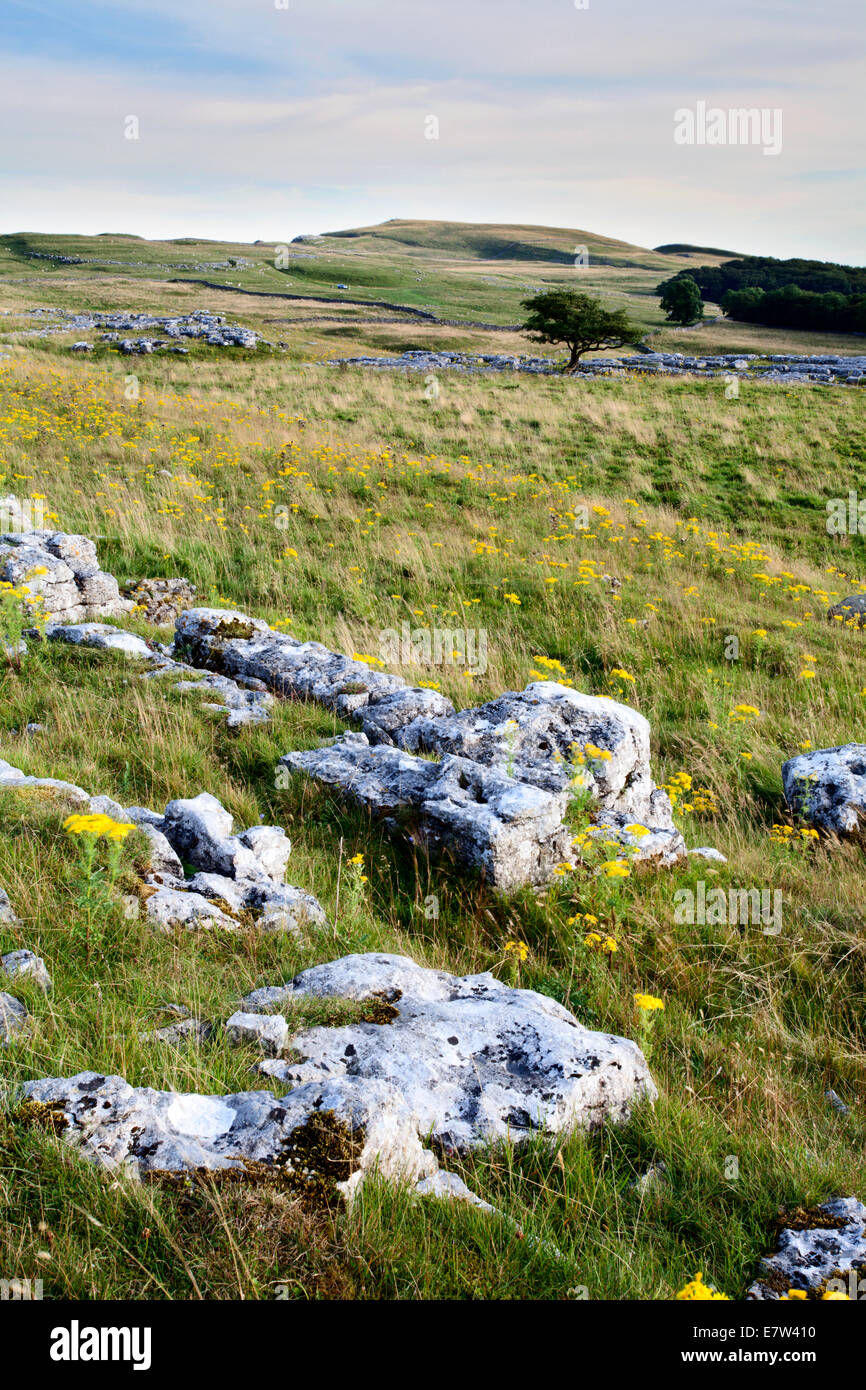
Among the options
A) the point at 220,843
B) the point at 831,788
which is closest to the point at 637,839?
the point at 831,788

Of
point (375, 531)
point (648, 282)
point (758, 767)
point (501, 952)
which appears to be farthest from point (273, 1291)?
point (648, 282)

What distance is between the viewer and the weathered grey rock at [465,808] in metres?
4.20

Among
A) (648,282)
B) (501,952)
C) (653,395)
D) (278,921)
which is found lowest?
(501,952)

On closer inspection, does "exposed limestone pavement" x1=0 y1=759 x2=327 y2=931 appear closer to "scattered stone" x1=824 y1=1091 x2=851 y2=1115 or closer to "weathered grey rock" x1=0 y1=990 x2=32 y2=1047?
"weathered grey rock" x1=0 y1=990 x2=32 y2=1047

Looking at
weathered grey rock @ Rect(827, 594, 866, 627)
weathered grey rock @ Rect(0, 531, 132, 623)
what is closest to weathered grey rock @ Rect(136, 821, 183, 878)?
weathered grey rock @ Rect(0, 531, 132, 623)

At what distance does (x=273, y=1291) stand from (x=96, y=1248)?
44 cm

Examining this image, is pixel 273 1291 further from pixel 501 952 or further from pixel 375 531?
pixel 375 531

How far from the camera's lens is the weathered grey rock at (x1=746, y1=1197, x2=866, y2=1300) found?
214 centimetres

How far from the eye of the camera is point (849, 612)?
10219 mm

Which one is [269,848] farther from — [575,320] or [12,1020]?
[575,320]

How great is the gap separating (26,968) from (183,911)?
0.71 m

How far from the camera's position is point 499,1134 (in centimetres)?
253

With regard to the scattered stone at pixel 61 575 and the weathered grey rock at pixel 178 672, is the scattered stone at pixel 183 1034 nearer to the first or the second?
the weathered grey rock at pixel 178 672
